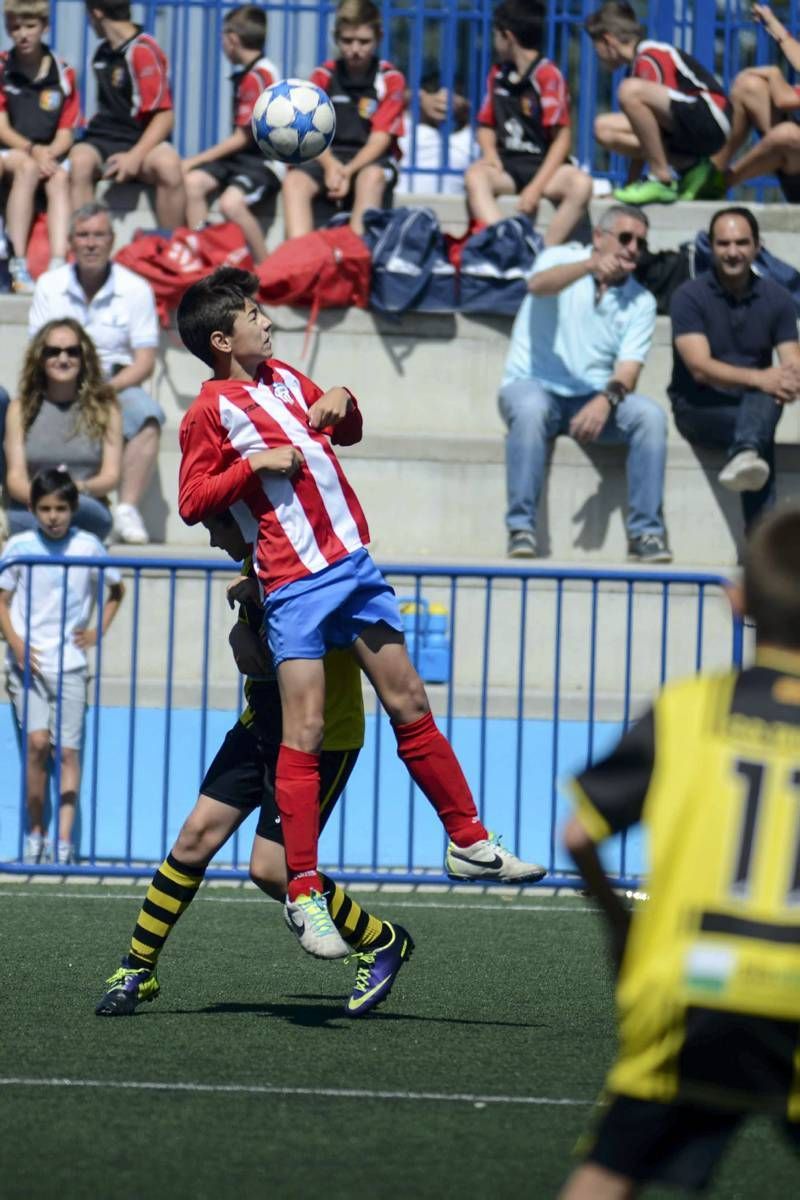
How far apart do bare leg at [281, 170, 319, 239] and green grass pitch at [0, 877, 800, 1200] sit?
19.9 ft

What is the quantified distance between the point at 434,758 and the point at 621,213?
649 cm

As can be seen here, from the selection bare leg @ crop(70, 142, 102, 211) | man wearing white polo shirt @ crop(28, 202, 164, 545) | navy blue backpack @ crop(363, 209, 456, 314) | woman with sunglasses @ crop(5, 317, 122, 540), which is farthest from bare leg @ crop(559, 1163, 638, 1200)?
bare leg @ crop(70, 142, 102, 211)

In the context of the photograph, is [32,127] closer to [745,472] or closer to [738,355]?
[738,355]

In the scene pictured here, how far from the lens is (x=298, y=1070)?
17.6ft

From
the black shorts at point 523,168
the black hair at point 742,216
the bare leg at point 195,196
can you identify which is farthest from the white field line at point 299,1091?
the black shorts at point 523,168

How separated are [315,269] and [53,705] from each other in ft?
13.3

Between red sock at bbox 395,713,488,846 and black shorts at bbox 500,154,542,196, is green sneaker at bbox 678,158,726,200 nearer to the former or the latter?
black shorts at bbox 500,154,542,196

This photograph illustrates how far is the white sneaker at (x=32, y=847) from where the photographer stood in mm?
9477

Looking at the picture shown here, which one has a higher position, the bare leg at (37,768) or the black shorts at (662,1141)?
the black shorts at (662,1141)

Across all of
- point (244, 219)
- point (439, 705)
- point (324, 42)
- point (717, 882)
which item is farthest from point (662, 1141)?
point (324, 42)

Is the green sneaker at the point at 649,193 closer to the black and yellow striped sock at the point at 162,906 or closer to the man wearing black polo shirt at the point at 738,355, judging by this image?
the man wearing black polo shirt at the point at 738,355

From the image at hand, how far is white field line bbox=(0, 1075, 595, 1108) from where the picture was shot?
5012 millimetres

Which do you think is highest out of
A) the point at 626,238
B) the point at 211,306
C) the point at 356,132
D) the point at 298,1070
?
the point at 356,132

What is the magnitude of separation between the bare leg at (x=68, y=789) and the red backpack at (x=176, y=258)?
156 inches
